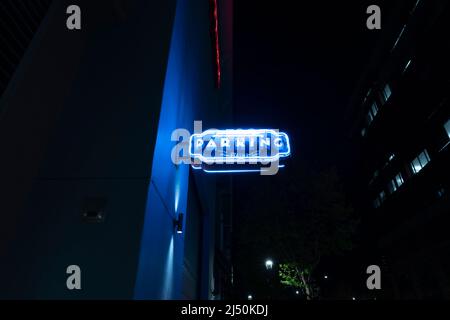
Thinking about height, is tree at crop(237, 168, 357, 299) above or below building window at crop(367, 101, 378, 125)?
below

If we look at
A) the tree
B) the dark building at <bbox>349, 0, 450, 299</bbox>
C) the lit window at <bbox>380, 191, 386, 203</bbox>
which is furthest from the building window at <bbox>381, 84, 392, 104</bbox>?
→ the tree

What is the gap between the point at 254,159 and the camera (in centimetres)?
609

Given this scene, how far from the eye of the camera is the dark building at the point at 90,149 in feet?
11.6

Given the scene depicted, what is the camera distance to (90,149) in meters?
4.15

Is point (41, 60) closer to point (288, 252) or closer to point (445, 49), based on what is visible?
point (288, 252)

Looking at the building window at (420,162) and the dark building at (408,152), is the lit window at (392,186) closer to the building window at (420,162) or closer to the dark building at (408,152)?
the dark building at (408,152)

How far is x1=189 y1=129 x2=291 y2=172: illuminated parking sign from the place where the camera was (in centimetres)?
605

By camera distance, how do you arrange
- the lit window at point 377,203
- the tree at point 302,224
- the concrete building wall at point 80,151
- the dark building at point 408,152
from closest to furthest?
the concrete building wall at point 80,151
the tree at point 302,224
the dark building at point 408,152
the lit window at point 377,203

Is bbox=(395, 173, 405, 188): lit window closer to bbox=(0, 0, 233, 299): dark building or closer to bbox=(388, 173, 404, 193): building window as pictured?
bbox=(388, 173, 404, 193): building window

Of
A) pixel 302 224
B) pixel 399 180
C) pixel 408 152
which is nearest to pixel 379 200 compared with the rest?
pixel 399 180

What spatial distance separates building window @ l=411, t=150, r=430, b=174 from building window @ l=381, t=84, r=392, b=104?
30.3 feet

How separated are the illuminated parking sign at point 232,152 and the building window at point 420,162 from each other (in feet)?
Result: 87.9

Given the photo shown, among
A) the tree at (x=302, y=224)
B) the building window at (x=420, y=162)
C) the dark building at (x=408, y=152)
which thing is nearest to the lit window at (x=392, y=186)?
the dark building at (x=408, y=152)
